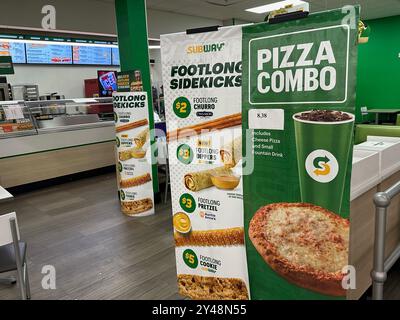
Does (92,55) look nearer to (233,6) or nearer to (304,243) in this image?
(233,6)

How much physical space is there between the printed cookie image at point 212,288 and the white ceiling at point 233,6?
5.49 meters

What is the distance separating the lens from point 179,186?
216cm

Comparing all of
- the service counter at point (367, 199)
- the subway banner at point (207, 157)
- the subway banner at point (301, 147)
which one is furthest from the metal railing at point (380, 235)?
the subway banner at point (207, 157)

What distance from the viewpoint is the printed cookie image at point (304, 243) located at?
1.65m

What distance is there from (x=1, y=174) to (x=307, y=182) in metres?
4.79

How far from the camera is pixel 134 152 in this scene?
4121mm

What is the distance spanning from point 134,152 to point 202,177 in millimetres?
2227

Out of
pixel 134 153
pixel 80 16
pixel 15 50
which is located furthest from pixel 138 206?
pixel 15 50

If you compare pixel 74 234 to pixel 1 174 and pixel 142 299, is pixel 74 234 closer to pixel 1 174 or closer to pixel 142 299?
pixel 142 299

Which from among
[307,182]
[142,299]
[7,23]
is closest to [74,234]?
[142,299]

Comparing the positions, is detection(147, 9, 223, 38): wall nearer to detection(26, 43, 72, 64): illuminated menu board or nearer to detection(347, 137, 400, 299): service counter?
detection(26, 43, 72, 64): illuminated menu board

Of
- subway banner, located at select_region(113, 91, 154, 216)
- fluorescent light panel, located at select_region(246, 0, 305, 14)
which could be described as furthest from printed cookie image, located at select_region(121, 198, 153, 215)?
fluorescent light panel, located at select_region(246, 0, 305, 14)

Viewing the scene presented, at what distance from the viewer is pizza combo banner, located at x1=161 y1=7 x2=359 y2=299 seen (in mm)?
1555

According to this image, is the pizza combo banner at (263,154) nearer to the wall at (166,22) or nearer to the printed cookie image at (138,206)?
the printed cookie image at (138,206)
